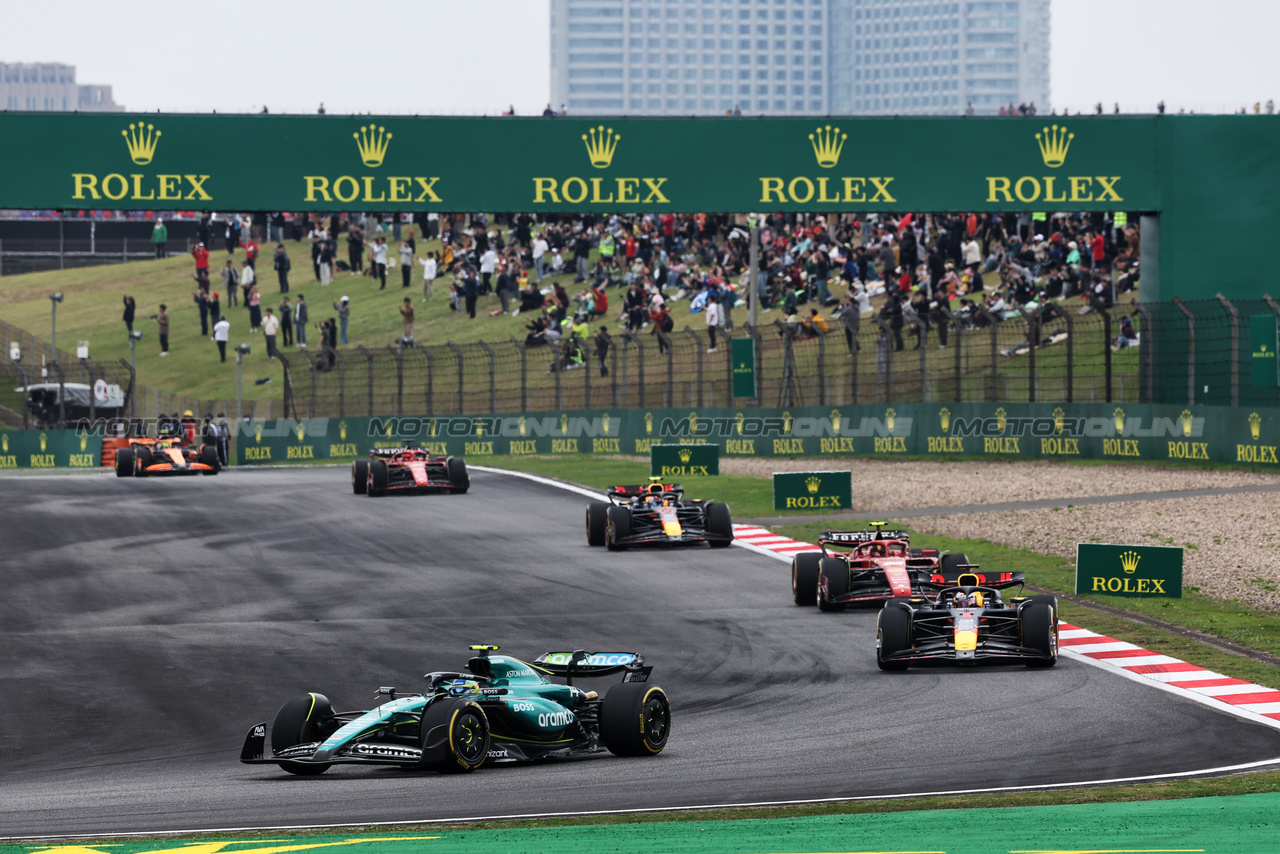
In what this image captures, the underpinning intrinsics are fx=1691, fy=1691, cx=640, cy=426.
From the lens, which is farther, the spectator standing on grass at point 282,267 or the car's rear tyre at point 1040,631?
the spectator standing on grass at point 282,267

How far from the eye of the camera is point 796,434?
36.1 meters

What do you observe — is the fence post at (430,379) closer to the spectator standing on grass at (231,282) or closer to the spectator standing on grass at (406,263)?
the spectator standing on grass at (406,263)

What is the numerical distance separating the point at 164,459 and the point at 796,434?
13118mm

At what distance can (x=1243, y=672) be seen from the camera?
13453mm

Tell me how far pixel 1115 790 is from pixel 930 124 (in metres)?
24.0

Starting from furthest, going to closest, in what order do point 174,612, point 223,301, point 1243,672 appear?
point 223,301
point 174,612
point 1243,672

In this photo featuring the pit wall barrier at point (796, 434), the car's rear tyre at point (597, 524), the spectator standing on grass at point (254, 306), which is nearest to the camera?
the car's rear tyre at point (597, 524)

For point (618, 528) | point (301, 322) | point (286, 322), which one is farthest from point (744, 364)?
point (286, 322)

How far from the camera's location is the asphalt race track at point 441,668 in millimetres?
9625

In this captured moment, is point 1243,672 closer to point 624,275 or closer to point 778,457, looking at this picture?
point 778,457

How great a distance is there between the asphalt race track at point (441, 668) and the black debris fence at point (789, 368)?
11.9m

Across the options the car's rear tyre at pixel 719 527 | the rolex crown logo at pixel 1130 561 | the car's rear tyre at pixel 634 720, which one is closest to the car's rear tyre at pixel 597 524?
the car's rear tyre at pixel 719 527

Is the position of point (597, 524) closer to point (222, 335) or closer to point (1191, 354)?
point (1191, 354)

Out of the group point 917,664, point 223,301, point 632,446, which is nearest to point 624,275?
point 632,446
